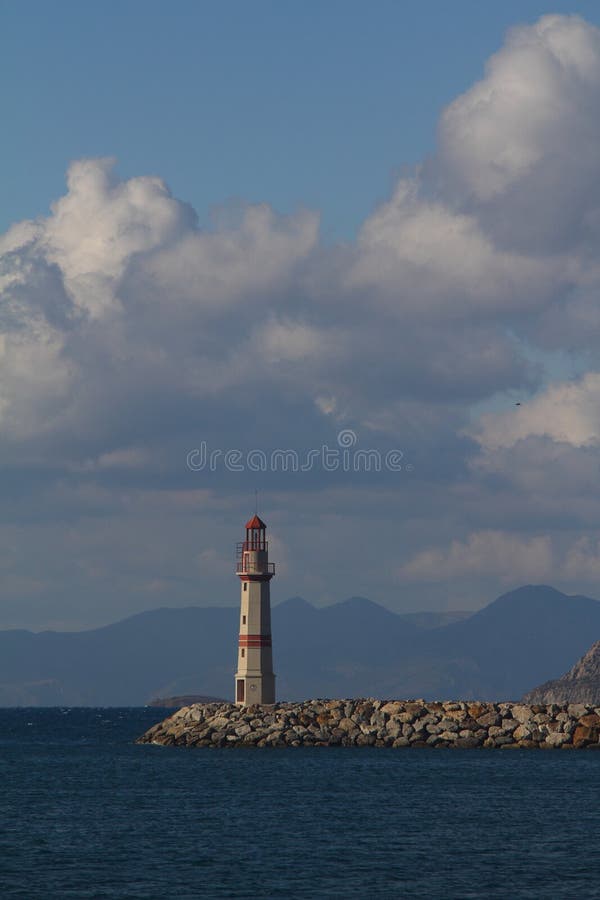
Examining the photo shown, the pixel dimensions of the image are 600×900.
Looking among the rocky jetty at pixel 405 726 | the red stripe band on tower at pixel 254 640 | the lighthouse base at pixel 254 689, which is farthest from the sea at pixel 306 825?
the red stripe band on tower at pixel 254 640

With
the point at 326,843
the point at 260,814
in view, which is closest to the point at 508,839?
the point at 326,843

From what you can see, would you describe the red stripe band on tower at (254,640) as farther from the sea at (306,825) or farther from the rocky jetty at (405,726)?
the sea at (306,825)

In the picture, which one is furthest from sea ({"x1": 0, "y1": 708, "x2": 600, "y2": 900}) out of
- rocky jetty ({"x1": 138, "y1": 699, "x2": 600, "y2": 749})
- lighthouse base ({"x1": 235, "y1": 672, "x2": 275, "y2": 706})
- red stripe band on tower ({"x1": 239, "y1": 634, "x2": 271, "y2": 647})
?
red stripe band on tower ({"x1": 239, "y1": 634, "x2": 271, "y2": 647})

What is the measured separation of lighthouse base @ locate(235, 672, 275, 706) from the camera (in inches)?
4016

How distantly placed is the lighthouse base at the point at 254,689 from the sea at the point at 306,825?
11.4 feet

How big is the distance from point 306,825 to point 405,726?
3410 centimetres

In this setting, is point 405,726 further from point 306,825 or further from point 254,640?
point 306,825

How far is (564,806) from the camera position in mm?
73500

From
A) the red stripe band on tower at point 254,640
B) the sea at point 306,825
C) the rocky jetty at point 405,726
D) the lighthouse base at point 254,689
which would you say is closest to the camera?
the sea at point 306,825

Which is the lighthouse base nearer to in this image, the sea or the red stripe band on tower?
the red stripe band on tower

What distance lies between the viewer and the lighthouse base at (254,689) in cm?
10200

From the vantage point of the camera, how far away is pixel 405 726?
10094cm

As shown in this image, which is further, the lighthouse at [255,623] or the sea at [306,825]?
the lighthouse at [255,623]

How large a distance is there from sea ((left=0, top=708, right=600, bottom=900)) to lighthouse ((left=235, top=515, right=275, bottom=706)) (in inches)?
167
